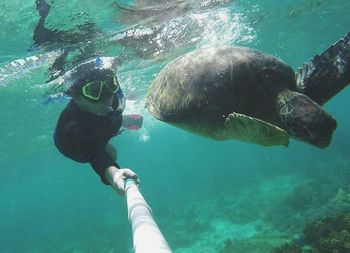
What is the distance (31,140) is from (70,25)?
23.1 meters

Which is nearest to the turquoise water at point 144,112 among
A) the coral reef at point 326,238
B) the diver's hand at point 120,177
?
the coral reef at point 326,238

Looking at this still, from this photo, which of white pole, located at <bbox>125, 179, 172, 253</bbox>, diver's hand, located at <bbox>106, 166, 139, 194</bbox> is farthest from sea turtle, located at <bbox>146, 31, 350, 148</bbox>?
white pole, located at <bbox>125, 179, 172, 253</bbox>

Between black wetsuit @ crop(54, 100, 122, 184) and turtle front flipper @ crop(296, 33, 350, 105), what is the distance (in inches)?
120

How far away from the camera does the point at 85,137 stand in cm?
553

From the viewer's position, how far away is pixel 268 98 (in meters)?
3.75

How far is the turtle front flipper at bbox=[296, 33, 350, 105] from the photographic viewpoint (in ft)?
12.2

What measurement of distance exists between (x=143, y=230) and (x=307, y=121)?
1863 millimetres

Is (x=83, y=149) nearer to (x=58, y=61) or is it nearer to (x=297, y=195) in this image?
(x=58, y=61)

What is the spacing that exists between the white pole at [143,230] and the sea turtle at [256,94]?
4.04 feet

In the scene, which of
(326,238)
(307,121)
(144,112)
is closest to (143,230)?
(307,121)

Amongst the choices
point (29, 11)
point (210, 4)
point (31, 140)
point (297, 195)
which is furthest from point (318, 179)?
point (31, 140)

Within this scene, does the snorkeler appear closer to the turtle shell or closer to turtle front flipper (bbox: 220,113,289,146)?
the turtle shell

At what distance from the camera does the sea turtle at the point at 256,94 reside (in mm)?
3295

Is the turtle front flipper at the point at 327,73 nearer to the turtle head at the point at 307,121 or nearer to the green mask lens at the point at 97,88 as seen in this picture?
the turtle head at the point at 307,121
